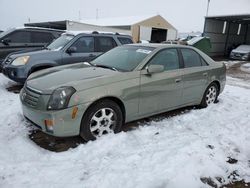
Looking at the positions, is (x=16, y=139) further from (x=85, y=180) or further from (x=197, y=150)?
(x=197, y=150)

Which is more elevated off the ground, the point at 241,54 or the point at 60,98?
the point at 60,98

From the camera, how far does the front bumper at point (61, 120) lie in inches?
139

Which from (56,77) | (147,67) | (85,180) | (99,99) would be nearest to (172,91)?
(147,67)

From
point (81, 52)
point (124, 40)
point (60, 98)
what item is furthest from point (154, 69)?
point (124, 40)

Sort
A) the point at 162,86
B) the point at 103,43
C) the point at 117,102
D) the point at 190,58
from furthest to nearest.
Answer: the point at 103,43
the point at 190,58
the point at 162,86
the point at 117,102

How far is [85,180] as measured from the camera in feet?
9.77

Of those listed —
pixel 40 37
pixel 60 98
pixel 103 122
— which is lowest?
pixel 103 122

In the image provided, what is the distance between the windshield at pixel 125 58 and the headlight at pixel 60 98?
1.22 m

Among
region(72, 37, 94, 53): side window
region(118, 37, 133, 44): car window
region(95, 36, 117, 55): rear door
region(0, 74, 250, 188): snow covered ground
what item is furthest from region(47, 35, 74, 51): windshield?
region(0, 74, 250, 188): snow covered ground

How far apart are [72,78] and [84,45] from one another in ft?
12.2

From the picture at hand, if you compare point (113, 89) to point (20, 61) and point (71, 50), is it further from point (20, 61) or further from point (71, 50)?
point (20, 61)

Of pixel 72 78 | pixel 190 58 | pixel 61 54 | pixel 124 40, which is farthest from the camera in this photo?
pixel 124 40

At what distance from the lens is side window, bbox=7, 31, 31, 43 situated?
29.5 ft

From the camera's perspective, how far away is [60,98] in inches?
140
